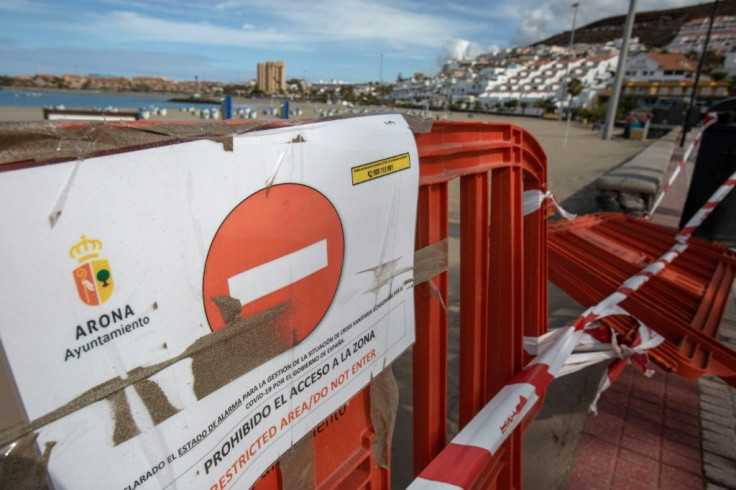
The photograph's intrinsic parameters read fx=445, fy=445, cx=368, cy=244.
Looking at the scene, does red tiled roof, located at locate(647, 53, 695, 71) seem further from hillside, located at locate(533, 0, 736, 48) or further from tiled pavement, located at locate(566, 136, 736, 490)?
tiled pavement, located at locate(566, 136, 736, 490)

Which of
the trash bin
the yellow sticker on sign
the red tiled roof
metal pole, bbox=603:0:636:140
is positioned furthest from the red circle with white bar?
the red tiled roof

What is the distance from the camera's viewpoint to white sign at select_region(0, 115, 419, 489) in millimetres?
671

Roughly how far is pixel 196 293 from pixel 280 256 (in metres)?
0.22

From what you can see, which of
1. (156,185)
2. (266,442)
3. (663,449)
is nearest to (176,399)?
(266,442)

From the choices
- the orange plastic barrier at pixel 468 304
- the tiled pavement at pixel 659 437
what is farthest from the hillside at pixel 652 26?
the orange plastic barrier at pixel 468 304

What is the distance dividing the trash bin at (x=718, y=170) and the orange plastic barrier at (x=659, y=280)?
1788 mm

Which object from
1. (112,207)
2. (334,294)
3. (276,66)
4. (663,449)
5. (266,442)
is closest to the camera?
(112,207)

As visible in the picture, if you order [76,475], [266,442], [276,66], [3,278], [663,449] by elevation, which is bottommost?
[663,449]

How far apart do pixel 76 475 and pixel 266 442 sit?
0.44 m

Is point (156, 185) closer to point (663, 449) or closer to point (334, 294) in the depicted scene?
point (334, 294)

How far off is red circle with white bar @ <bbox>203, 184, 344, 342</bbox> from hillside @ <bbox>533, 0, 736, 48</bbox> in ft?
548

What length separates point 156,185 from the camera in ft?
2.55

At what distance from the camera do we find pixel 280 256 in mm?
1041

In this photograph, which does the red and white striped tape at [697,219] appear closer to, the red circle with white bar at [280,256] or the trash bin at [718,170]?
the trash bin at [718,170]
